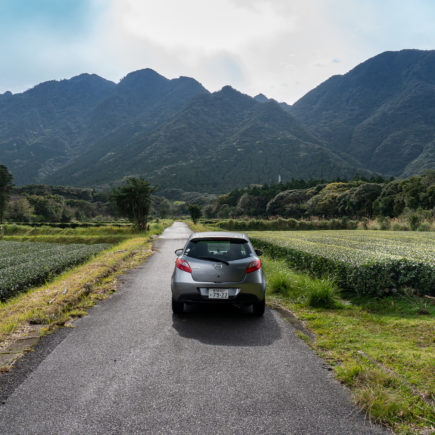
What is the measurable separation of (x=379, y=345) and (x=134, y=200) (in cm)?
2794

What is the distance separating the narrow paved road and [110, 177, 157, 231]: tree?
25.5 meters

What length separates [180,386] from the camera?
312cm

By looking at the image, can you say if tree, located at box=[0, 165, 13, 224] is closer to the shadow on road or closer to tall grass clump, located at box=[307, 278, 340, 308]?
the shadow on road

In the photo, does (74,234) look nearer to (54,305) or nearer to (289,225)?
(289,225)

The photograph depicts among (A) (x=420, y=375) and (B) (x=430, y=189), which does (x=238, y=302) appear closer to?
(A) (x=420, y=375)

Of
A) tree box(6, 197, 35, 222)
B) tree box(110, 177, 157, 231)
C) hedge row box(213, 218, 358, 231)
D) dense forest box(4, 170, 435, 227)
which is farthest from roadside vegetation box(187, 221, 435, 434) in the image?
tree box(6, 197, 35, 222)

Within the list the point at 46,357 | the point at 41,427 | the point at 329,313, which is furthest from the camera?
the point at 329,313

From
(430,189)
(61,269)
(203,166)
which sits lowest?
(61,269)

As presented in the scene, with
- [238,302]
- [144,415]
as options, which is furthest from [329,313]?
[144,415]

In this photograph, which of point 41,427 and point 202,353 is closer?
point 41,427

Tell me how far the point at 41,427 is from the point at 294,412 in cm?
221

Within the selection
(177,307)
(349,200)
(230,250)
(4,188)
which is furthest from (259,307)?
(349,200)

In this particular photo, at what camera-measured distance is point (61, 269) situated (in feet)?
35.2

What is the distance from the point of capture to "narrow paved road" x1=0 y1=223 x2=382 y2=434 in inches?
98.7
